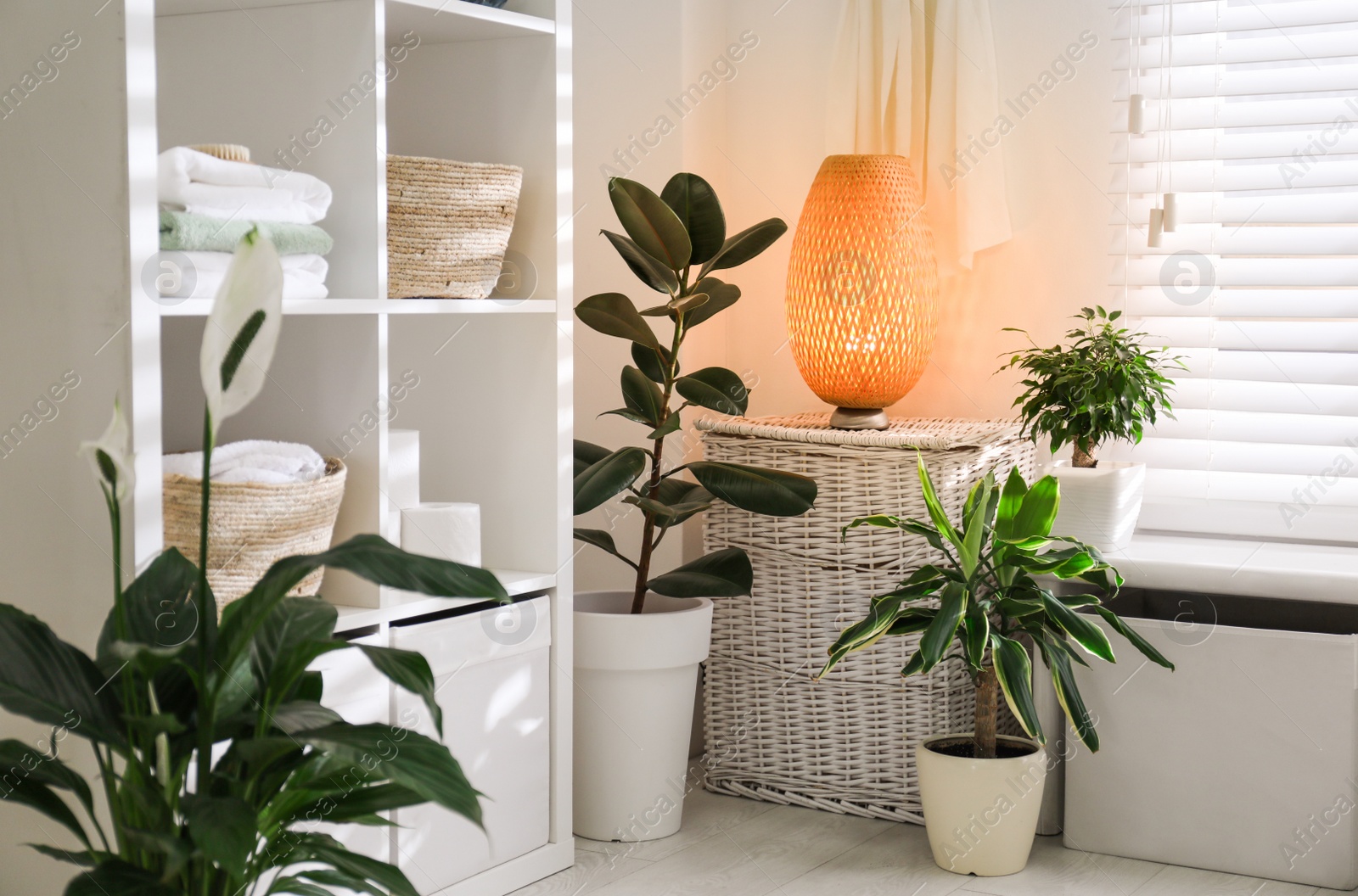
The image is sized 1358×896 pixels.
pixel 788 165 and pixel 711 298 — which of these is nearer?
pixel 711 298

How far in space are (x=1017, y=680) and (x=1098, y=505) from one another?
436 millimetres

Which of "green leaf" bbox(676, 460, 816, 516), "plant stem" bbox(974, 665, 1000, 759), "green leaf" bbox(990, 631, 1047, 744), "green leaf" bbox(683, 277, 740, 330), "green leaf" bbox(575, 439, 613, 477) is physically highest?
"green leaf" bbox(683, 277, 740, 330)

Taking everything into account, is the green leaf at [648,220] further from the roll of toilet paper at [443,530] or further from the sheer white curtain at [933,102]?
the sheer white curtain at [933,102]

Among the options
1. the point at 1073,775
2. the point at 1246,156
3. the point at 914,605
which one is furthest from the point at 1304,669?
the point at 1246,156

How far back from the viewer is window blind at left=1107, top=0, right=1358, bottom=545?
2559 mm

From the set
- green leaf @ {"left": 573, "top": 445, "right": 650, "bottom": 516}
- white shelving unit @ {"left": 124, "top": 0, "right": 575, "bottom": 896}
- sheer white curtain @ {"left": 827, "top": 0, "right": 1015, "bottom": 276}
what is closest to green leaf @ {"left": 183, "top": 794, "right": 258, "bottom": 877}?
white shelving unit @ {"left": 124, "top": 0, "right": 575, "bottom": 896}

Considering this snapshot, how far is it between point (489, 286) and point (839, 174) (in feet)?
2.59

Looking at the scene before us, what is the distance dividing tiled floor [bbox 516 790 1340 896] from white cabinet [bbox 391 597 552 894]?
5.2 inches

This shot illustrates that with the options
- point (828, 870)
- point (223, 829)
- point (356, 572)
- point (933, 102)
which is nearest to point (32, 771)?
point (223, 829)

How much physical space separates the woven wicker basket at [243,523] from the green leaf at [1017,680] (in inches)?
42.8

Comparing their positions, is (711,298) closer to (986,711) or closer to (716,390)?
(716,390)

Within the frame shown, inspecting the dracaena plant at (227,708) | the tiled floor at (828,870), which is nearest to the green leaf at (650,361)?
the tiled floor at (828,870)

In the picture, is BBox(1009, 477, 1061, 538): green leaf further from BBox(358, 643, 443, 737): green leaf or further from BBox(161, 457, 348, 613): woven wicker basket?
BBox(358, 643, 443, 737): green leaf

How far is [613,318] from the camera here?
7.84 ft
